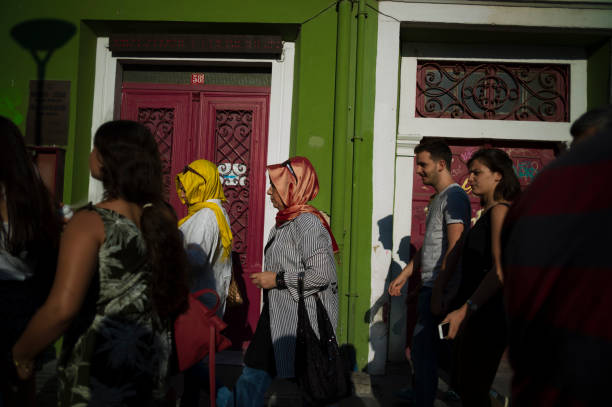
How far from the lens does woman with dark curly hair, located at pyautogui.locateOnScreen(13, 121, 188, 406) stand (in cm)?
149

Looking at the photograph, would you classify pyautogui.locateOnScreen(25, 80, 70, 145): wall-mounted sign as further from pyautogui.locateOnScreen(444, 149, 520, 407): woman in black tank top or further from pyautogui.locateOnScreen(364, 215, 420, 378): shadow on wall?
pyautogui.locateOnScreen(444, 149, 520, 407): woman in black tank top

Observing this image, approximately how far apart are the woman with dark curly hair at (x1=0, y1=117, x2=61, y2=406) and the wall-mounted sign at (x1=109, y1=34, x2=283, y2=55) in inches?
121

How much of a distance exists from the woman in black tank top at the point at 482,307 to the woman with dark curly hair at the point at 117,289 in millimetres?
1591

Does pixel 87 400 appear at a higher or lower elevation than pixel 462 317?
lower

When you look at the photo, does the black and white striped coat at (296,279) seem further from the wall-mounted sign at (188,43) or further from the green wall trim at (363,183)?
the wall-mounted sign at (188,43)

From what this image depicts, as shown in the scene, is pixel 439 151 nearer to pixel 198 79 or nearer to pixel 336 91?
pixel 336 91

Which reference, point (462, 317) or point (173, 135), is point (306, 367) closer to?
point (462, 317)

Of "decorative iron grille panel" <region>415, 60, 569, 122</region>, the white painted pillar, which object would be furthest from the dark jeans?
"decorative iron grille panel" <region>415, 60, 569, 122</region>

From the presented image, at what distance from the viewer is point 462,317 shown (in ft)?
8.31

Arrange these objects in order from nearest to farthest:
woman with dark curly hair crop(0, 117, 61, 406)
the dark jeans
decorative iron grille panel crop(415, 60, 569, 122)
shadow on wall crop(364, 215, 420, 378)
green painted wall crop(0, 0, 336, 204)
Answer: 1. woman with dark curly hair crop(0, 117, 61, 406)
2. the dark jeans
3. shadow on wall crop(364, 215, 420, 378)
4. green painted wall crop(0, 0, 336, 204)
5. decorative iron grille panel crop(415, 60, 569, 122)

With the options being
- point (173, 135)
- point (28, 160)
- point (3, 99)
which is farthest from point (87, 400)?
point (3, 99)

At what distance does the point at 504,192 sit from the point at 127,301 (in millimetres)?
2217

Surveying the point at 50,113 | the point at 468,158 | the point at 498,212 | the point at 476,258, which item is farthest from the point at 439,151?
the point at 50,113

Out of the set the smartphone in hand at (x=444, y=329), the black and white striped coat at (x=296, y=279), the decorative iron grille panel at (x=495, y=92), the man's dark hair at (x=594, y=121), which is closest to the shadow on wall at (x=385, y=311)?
the decorative iron grille panel at (x=495, y=92)
